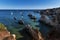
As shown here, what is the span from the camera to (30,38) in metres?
35.5

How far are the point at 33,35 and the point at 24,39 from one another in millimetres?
2235

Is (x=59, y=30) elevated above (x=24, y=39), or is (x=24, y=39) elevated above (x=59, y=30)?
(x=59, y=30)

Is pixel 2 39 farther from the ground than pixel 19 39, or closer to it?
farther from the ground

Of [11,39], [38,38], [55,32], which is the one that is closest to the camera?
[11,39]

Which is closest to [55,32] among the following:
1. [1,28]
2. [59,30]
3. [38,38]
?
[59,30]

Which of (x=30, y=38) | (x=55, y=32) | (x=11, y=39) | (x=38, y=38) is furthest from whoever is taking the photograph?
(x=30, y=38)

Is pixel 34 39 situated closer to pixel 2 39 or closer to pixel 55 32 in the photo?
pixel 55 32

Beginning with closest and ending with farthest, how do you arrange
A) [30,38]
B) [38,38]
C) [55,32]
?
[55,32] < [38,38] < [30,38]

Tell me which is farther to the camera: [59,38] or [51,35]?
[51,35]

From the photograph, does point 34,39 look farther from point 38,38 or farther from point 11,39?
point 11,39

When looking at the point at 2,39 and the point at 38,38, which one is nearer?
the point at 2,39

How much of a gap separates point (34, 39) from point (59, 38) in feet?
26.5

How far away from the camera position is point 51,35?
94.0ft


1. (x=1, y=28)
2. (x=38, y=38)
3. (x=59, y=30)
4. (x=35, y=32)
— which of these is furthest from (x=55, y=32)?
(x=1, y=28)
